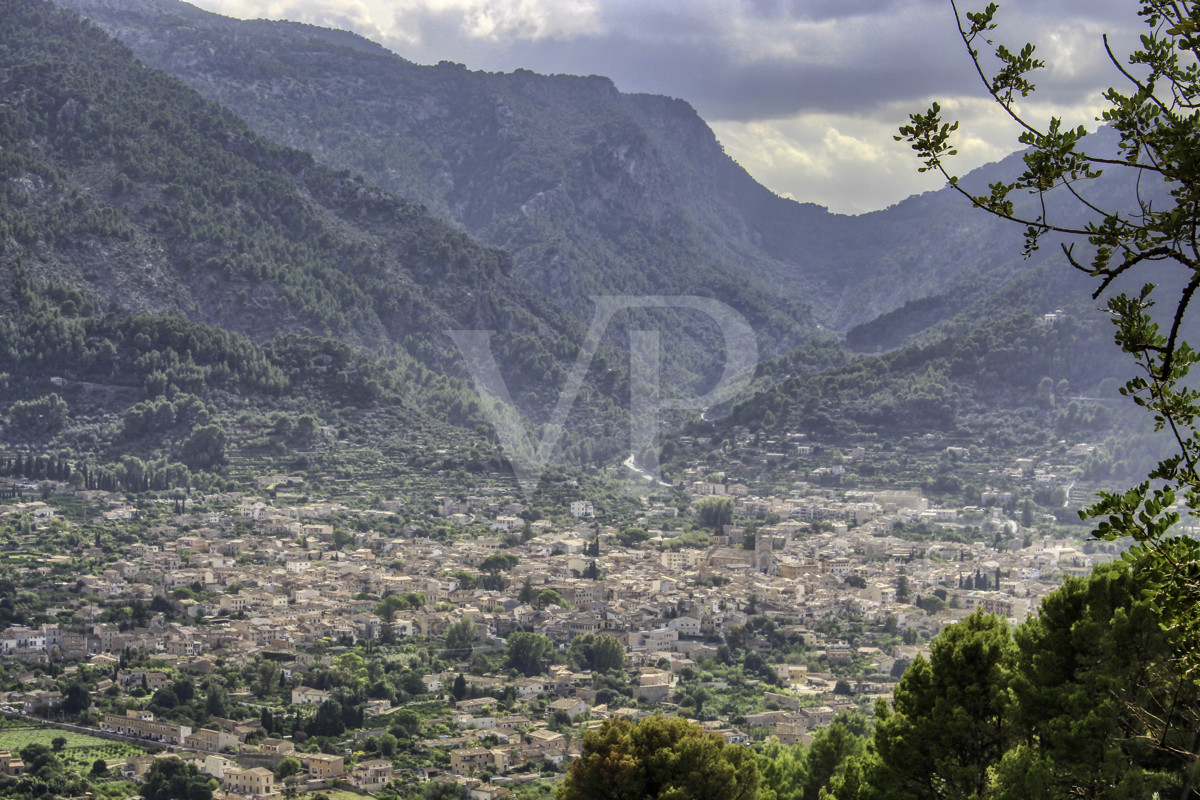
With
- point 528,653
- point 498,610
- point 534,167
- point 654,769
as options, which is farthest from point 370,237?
point 654,769

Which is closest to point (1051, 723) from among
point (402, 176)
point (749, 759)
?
point (749, 759)

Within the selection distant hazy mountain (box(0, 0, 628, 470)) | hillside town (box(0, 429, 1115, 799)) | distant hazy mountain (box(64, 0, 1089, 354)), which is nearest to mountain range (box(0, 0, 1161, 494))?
distant hazy mountain (box(0, 0, 628, 470))

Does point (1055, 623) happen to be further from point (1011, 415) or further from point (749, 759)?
point (1011, 415)

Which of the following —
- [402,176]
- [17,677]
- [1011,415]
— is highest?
[402,176]

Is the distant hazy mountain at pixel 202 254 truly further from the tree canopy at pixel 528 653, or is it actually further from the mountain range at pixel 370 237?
the tree canopy at pixel 528 653

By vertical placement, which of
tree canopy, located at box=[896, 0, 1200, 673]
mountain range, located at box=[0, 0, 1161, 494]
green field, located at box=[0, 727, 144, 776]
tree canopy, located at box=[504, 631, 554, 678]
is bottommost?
green field, located at box=[0, 727, 144, 776]

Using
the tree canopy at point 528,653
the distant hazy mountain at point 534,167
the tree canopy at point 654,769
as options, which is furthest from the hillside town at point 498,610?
the distant hazy mountain at point 534,167

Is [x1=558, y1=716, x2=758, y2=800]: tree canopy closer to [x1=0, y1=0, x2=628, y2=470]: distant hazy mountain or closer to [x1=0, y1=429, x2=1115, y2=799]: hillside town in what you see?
[x1=0, y1=429, x2=1115, y2=799]: hillside town

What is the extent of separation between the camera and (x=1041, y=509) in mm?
41469

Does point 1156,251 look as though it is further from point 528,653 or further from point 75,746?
point 528,653

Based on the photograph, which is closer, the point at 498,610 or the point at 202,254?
the point at 498,610

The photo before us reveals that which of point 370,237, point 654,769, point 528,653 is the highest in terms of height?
point 370,237

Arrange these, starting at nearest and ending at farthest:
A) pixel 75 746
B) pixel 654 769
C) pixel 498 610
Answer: pixel 654 769 → pixel 75 746 → pixel 498 610

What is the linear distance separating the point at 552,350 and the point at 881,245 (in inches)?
2496
